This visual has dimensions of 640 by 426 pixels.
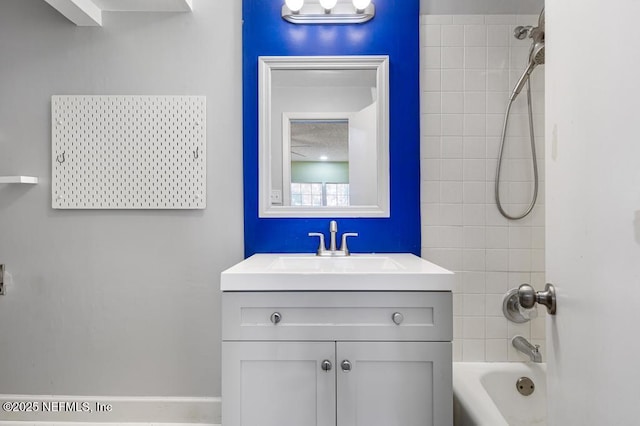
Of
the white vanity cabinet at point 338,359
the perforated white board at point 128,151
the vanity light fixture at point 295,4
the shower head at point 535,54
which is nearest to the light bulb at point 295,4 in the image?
the vanity light fixture at point 295,4

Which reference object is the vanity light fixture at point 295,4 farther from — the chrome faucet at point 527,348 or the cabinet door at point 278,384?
the chrome faucet at point 527,348

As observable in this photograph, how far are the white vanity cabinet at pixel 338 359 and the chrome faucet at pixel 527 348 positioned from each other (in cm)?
66

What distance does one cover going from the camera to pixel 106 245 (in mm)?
1816

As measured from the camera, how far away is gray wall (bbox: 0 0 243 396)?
1.80 meters

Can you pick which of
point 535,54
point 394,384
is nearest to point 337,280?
point 394,384

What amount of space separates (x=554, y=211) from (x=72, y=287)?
6.51 ft

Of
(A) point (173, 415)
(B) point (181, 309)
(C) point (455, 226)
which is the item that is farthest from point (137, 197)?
(C) point (455, 226)

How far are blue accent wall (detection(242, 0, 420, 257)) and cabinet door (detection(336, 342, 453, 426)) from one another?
0.62 metres

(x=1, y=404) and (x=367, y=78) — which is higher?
(x=367, y=78)

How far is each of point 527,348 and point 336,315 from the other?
3.24 feet

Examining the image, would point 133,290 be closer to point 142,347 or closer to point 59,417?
point 142,347

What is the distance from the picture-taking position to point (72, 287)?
182 centimetres

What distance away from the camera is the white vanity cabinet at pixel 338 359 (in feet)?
4.04

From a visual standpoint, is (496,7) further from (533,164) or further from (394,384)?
(394,384)
